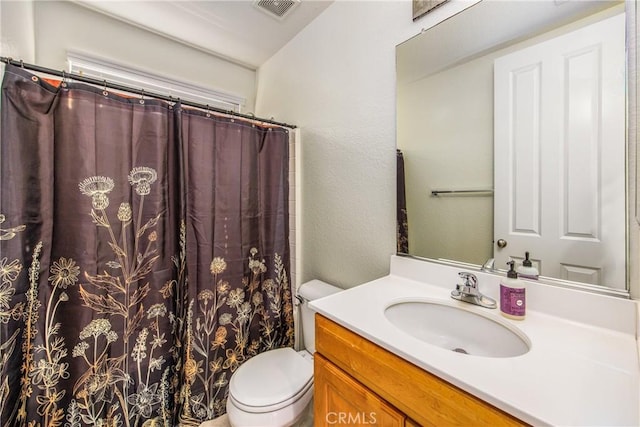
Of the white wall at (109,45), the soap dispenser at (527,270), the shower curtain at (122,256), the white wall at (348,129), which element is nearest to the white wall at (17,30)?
the white wall at (109,45)

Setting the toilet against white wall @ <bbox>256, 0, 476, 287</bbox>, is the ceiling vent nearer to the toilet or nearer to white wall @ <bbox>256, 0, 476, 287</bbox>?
white wall @ <bbox>256, 0, 476, 287</bbox>

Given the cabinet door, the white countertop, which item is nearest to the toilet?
the cabinet door

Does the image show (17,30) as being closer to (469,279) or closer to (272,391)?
(272,391)

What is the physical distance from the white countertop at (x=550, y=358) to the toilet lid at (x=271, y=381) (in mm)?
514

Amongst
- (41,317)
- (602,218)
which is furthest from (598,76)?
(41,317)

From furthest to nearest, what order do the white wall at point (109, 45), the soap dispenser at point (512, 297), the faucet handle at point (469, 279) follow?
the white wall at point (109, 45) → the faucet handle at point (469, 279) → the soap dispenser at point (512, 297)

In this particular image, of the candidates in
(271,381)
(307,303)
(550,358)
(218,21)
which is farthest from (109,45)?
(550,358)

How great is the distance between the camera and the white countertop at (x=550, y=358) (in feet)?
1.54

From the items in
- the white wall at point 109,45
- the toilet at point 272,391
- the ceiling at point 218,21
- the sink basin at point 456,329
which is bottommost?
the toilet at point 272,391

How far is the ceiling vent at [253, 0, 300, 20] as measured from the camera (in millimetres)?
1486

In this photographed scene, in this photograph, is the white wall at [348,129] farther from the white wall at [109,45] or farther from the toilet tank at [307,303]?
the white wall at [109,45]

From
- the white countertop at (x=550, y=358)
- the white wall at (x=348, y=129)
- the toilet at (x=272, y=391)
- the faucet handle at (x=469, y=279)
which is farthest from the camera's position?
the white wall at (x=348, y=129)

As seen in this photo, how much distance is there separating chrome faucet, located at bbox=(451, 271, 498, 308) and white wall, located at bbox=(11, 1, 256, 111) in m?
2.10

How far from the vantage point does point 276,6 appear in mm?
1521
